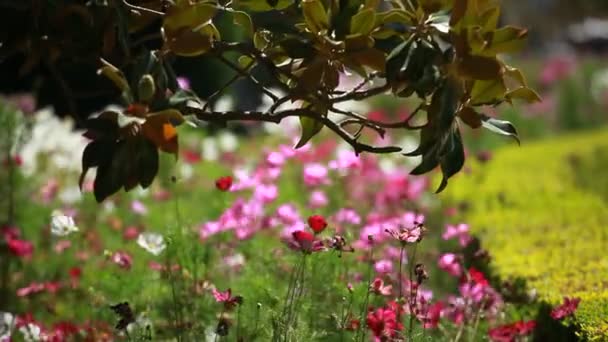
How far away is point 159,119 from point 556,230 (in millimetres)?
2779

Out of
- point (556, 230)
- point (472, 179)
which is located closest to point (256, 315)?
point (556, 230)

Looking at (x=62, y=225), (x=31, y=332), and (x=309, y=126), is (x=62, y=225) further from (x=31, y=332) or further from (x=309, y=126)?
(x=309, y=126)

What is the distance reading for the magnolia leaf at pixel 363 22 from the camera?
2342 mm

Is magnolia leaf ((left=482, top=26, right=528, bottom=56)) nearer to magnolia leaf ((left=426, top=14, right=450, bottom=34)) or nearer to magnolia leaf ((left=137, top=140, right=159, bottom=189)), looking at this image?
magnolia leaf ((left=426, top=14, right=450, bottom=34))

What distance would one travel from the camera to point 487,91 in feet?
7.90

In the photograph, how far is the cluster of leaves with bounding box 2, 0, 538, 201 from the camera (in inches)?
83.4

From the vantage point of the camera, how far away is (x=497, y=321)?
3406mm

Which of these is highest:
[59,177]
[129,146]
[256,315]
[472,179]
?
[129,146]

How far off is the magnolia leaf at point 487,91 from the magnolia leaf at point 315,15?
1.32 feet

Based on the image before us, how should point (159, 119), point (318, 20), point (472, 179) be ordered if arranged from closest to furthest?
1. point (159, 119)
2. point (318, 20)
3. point (472, 179)

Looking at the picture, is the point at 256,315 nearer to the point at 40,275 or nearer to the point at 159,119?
the point at 159,119

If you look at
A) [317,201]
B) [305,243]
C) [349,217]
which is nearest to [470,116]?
[305,243]

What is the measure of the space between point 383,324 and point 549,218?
235cm

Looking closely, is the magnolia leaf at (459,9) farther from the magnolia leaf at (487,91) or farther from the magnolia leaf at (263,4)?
the magnolia leaf at (263,4)
